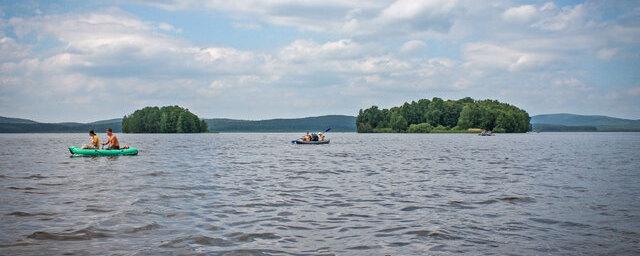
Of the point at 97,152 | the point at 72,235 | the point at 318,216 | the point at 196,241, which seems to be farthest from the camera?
the point at 97,152

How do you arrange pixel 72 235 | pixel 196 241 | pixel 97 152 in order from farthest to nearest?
pixel 97 152
pixel 72 235
pixel 196 241

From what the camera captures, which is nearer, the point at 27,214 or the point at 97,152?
the point at 27,214

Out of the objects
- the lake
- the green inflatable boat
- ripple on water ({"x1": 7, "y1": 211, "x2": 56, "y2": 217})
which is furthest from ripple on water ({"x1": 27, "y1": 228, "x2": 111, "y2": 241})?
the green inflatable boat

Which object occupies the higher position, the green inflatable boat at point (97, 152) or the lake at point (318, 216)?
the green inflatable boat at point (97, 152)

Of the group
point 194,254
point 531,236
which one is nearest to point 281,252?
point 194,254

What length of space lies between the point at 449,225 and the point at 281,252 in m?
5.66

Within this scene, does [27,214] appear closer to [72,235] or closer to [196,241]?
[72,235]

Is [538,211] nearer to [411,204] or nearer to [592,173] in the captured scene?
[411,204]

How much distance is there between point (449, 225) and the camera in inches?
579

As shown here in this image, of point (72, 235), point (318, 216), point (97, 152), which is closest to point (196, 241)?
point (72, 235)

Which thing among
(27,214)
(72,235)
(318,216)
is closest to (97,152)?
(27,214)

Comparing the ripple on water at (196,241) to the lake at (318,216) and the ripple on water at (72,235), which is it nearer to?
the lake at (318,216)

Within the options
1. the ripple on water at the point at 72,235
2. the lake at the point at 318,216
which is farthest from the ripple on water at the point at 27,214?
the ripple on water at the point at 72,235

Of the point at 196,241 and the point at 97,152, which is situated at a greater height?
the point at 97,152
